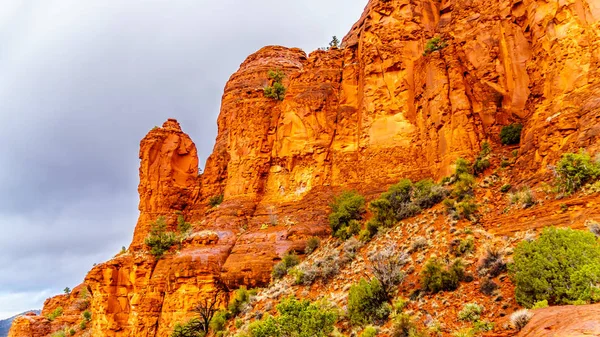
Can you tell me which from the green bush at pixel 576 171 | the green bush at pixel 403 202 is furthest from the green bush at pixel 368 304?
the green bush at pixel 403 202

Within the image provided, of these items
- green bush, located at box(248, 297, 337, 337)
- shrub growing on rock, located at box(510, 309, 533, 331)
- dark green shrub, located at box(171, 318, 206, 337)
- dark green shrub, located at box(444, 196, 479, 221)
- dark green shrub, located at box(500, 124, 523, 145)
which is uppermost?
dark green shrub, located at box(500, 124, 523, 145)

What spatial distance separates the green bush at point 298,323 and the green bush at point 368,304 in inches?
49.9

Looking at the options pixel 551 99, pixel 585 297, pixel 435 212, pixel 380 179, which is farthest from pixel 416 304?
pixel 380 179

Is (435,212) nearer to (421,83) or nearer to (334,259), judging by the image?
(334,259)

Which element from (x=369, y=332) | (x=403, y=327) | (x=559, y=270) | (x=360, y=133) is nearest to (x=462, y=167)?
(x=360, y=133)

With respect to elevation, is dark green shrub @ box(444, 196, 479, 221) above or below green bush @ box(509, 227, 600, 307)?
above

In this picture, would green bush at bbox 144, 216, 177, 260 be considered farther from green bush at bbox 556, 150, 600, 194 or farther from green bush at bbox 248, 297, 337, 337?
green bush at bbox 556, 150, 600, 194

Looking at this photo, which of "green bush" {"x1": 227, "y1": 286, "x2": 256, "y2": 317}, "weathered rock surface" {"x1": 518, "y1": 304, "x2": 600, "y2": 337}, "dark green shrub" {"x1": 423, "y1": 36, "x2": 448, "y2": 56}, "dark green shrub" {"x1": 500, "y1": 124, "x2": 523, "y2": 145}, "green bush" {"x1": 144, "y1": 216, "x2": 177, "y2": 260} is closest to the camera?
"weathered rock surface" {"x1": 518, "y1": 304, "x2": 600, "y2": 337}

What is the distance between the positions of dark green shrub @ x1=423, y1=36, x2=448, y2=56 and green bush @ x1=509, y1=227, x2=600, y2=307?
19.8 m

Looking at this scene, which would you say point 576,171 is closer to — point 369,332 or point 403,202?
point 369,332

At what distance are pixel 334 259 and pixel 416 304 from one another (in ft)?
27.5

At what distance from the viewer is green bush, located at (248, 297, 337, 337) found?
1354 centimetres

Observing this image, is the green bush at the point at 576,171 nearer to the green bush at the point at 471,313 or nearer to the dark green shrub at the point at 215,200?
the green bush at the point at 471,313

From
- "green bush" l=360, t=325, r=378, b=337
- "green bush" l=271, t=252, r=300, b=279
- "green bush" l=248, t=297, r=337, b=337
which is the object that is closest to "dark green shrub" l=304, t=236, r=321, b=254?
"green bush" l=271, t=252, r=300, b=279
